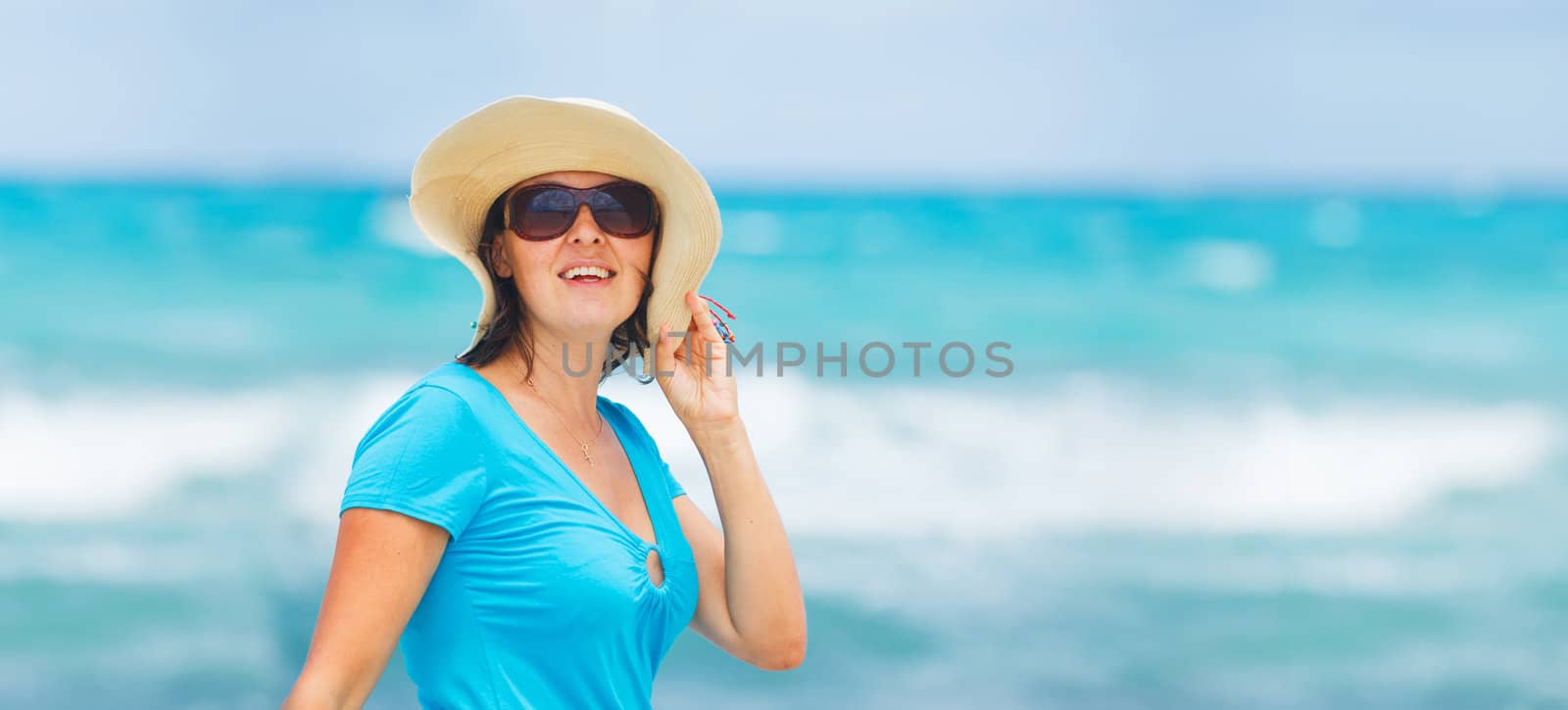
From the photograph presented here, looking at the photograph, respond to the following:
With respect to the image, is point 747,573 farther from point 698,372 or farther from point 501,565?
point 501,565

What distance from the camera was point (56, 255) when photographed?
2530 cm

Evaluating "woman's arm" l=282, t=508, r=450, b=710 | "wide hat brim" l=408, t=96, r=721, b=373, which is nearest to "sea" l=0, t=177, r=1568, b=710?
"wide hat brim" l=408, t=96, r=721, b=373

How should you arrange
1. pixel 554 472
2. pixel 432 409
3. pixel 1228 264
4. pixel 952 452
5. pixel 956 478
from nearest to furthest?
1. pixel 432 409
2. pixel 554 472
3. pixel 956 478
4. pixel 952 452
5. pixel 1228 264

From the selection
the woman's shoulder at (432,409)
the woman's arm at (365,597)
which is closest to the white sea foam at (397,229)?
the woman's shoulder at (432,409)

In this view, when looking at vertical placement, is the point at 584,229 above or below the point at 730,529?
above

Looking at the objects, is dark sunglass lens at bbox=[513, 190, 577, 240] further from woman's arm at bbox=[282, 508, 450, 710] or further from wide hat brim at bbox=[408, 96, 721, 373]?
woman's arm at bbox=[282, 508, 450, 710]

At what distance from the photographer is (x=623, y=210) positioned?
233 centimetres

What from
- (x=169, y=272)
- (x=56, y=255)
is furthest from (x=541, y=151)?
(x=56, y=255)

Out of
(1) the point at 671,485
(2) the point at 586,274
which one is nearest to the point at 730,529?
(1) the point at 671,485

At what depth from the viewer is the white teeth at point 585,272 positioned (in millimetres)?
2271

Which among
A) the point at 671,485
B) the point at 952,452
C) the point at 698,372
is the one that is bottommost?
the point at 671,485

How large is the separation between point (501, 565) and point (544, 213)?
0.59 m

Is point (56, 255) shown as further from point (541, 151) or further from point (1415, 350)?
point (541, 151)

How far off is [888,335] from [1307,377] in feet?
22.9
